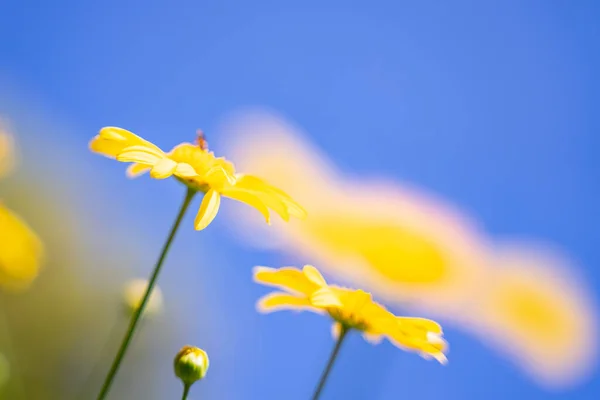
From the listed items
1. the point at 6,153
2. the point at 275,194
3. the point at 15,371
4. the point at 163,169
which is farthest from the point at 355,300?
the point at 15,371

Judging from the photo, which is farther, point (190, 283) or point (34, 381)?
point (190, 283)

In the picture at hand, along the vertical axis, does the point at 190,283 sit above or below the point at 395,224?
below

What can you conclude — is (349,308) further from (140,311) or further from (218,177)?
(140,311)

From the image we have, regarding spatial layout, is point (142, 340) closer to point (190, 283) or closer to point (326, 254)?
point (190, 283)

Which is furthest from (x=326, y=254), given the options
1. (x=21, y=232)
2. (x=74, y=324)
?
(x=74, y=324)

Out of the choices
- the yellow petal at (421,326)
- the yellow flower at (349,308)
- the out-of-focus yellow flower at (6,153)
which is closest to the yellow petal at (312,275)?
the yellow flower at (349,308)

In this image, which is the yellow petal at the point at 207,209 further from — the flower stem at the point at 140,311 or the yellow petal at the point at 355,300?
the yellow petal at the point at 355,300
